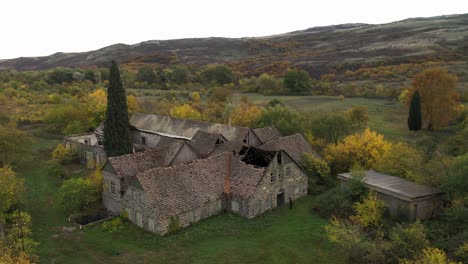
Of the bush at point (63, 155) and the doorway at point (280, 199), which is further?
the bush at point (63, 155)

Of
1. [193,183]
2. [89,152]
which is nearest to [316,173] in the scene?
[193,183]

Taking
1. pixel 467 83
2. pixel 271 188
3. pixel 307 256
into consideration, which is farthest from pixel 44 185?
pixel 467 83

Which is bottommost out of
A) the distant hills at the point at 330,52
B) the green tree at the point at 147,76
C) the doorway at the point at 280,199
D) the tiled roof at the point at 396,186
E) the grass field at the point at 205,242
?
the grass field at the point at 205,242

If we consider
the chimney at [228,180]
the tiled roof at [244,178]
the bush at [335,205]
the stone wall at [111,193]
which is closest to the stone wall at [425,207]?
the bush at [335,205]

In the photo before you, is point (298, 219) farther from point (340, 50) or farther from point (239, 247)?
point (340, 50)

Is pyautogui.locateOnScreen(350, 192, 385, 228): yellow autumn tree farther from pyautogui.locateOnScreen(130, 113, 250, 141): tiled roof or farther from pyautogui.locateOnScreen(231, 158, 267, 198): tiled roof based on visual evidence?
pyautogui.locateOnScreen(130, 113, 250, 141): tiled roof

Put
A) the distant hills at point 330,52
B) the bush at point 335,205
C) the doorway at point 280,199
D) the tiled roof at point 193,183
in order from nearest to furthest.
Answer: the tiled roof at point 193,183
the bush at point 335,205
the doorway at point 280,199
the distant hills at point 330,52

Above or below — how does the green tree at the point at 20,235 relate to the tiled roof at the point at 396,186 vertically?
below

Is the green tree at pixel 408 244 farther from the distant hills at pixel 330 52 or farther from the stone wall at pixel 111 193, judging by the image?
the distant hills at pixel 330 52
